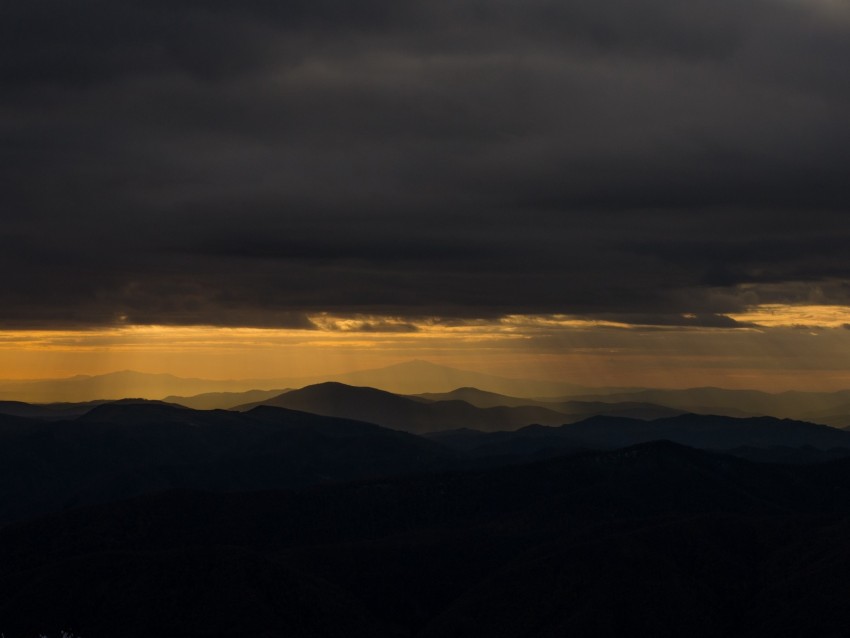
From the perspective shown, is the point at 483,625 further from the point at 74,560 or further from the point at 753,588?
the point at 74,560

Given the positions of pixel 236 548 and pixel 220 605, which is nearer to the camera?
pixel 220 605

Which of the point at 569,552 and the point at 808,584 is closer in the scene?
the point at 808,584

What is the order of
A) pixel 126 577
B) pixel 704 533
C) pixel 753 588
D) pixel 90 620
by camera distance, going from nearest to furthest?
1. pixel 90 620
2. pixel 126 577
3. pixel 753 588
4. pixel 704 533

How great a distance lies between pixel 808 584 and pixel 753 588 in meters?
12.7

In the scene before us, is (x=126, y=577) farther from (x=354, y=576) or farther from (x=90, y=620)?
(x=354, y=576)

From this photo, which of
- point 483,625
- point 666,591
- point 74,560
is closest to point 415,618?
point 483,625

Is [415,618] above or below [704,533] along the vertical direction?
below

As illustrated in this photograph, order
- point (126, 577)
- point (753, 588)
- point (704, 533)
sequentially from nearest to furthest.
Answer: point (126, 577) → point (753, 588) → point (704, 533)

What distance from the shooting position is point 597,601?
167250 mm

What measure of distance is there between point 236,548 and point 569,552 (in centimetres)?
5497

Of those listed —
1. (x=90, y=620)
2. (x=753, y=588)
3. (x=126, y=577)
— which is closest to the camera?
(x=90, y=620)

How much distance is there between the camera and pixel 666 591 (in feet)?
568

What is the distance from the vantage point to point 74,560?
176 m

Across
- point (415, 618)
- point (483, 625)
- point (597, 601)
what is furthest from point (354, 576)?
point (597, 601)
